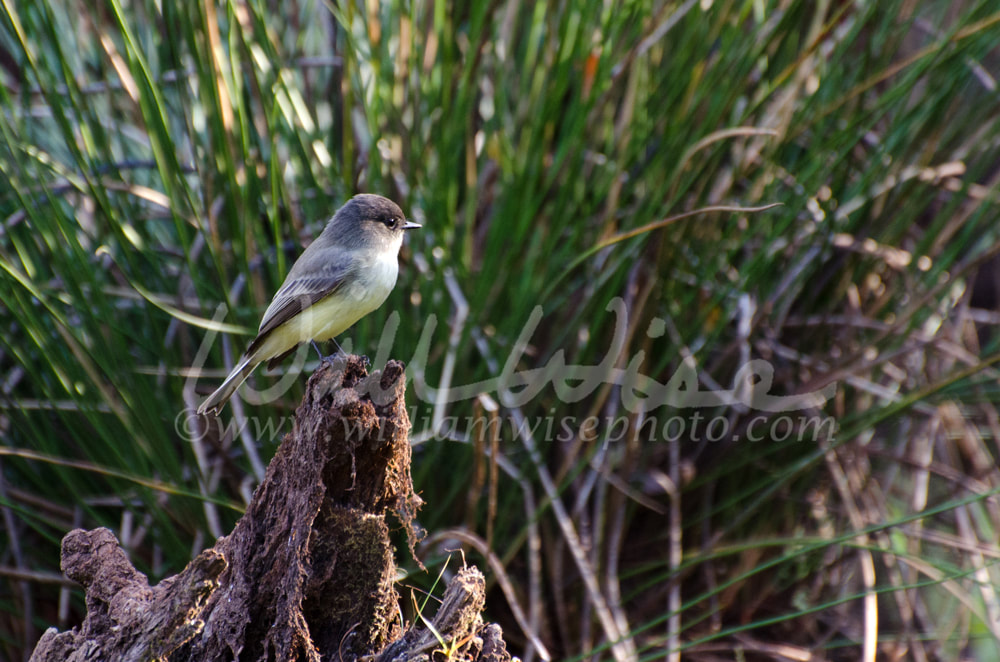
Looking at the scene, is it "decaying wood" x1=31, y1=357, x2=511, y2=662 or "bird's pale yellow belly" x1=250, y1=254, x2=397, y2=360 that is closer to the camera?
"decaying wood" x1=31, y1=357, x2=511, y2=662

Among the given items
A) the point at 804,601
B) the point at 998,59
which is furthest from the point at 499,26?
the point at 804,601

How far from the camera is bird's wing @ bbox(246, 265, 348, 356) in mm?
2307

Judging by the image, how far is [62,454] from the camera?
8.07ft

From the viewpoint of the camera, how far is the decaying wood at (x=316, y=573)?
4.54ft

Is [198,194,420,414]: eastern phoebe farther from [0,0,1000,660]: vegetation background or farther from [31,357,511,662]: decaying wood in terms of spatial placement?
[31,357,511,662]: decaying wood

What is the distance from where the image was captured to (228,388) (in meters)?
2.29

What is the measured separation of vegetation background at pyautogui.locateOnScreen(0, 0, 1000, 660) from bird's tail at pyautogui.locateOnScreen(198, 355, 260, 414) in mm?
107

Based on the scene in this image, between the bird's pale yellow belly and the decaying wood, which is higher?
the bird's pale yellow belly

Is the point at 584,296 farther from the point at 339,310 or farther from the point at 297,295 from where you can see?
the point at 297,295

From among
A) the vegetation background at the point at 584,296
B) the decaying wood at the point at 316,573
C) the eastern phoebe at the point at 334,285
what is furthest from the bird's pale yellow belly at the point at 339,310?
the decaying wood at the point at 316,573

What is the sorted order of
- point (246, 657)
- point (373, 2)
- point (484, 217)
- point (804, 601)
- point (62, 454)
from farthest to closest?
point (484, 217) < point (373, 2) < point (804, 601) < point (62, 454) < point (246, 657)

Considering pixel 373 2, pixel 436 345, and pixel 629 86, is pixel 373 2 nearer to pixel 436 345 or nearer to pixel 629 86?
pixel 629 86

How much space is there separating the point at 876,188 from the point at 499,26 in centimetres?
137

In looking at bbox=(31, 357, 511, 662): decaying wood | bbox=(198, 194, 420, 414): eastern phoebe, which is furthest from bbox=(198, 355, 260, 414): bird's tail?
bbox=(31, 357, 511, 662): decaying wood
